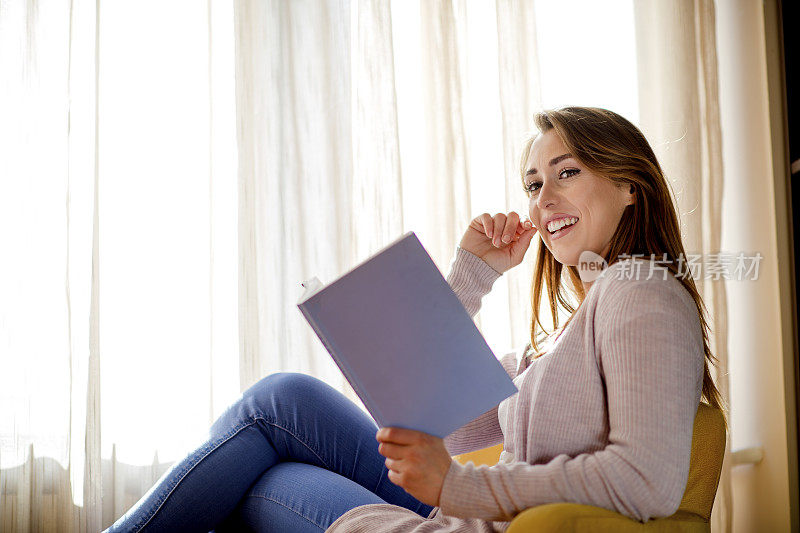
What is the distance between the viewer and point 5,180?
5.56 feet

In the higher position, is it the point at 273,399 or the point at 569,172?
the point at 569,172

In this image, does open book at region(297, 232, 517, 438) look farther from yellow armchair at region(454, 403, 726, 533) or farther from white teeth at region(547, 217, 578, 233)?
white teeth at region(547, 217, 578, 233)

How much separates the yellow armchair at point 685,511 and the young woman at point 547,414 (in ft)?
0.08

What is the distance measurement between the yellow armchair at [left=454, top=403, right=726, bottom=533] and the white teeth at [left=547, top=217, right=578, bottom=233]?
0.35 metres

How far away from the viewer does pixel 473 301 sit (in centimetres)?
128

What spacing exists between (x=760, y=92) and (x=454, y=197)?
1.00 meters

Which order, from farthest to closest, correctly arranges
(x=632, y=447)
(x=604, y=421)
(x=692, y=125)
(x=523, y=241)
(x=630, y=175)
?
(x=692, y=125) < (x=523, y=241) < (x=630, y=175) < (x=604, y=421) < (x=632, y=447)

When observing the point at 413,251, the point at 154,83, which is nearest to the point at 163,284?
the point at 154,83

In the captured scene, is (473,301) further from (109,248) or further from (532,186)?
(109,248)

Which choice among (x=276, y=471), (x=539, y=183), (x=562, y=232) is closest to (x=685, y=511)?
(x=562, y=232)

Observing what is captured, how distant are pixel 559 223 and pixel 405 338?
449 mm

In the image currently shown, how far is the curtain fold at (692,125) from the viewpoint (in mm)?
1999

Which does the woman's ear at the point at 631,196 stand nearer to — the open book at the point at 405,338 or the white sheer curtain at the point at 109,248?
the open book at the point at 405,338

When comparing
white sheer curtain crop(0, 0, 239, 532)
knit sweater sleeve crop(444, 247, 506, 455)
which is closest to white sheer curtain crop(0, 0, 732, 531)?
white sheer curtain crop(0, 0, 239, 532)
